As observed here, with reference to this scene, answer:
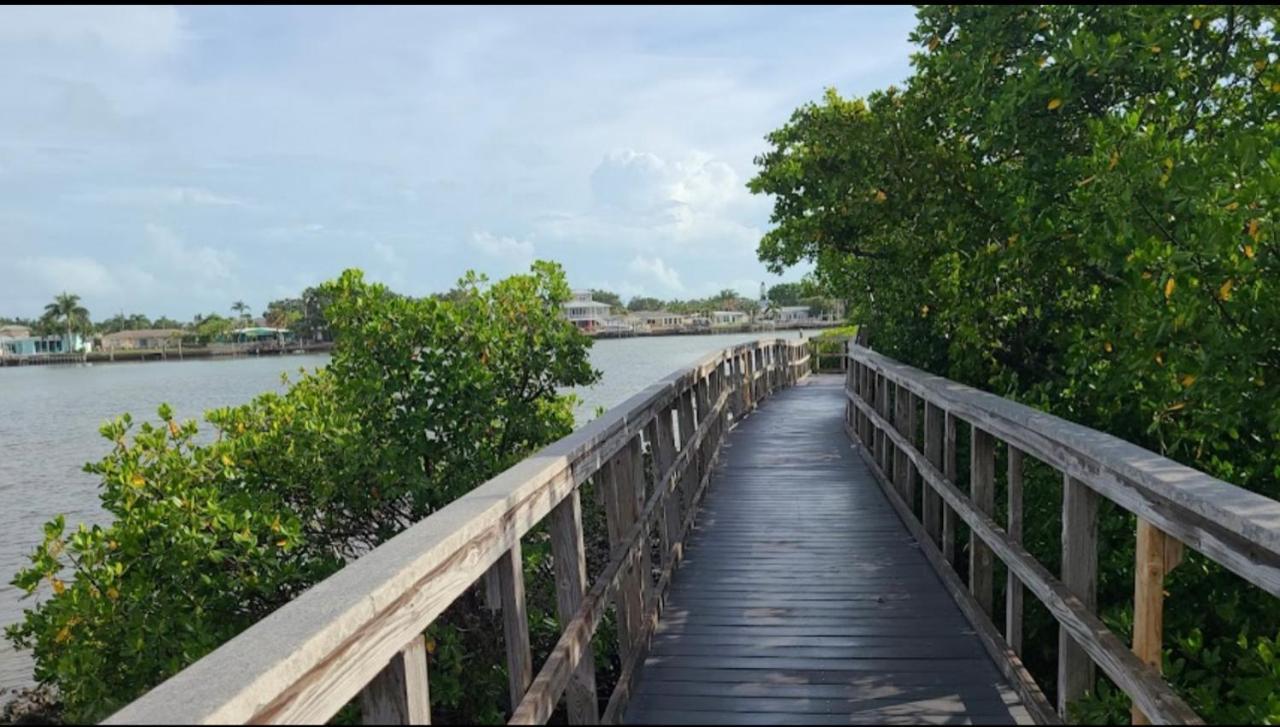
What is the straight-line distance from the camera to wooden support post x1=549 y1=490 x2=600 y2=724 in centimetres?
306

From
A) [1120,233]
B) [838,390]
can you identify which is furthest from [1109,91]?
[838,390]

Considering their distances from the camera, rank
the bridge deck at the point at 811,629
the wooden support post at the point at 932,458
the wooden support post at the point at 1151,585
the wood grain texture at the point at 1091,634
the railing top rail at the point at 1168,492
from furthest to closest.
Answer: the wooden support post at the point at 932,458 → the bridge deck at the point at 811,629 → the wooden support post at the point at 1151,585 → the wood grain texture at the point at 1091,634 → the railing top rail at the point at 1168,492

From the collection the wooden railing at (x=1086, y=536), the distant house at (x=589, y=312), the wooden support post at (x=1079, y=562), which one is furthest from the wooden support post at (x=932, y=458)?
the distant house at (x=589, y=312)

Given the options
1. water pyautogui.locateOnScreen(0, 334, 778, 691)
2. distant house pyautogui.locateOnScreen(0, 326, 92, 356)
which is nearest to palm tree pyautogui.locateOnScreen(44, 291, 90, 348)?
distant house pyautogui.locateOnScreen(0, 326, 92, 356)

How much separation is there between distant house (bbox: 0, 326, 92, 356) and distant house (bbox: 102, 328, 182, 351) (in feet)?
10.2

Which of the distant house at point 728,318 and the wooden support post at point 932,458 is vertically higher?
the wooden support post at point 932,458

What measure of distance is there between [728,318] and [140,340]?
318ft

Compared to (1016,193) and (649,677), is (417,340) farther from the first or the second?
(1016,193)

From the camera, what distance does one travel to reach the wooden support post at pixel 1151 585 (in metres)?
2.41

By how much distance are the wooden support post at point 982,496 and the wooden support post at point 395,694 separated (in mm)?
2964

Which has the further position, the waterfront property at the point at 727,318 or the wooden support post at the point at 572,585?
the waterfront property at the point at 727,318

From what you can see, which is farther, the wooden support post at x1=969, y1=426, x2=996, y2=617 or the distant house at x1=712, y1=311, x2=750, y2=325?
the distant house at x1=712, y1=311, x2=750, y2=325

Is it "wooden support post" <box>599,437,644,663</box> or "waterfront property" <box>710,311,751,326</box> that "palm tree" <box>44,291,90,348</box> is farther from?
"wooden support post" <box>599,437,644,663</box>

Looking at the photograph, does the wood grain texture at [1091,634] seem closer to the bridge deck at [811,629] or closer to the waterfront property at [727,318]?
the bridge deck at [811,629]
